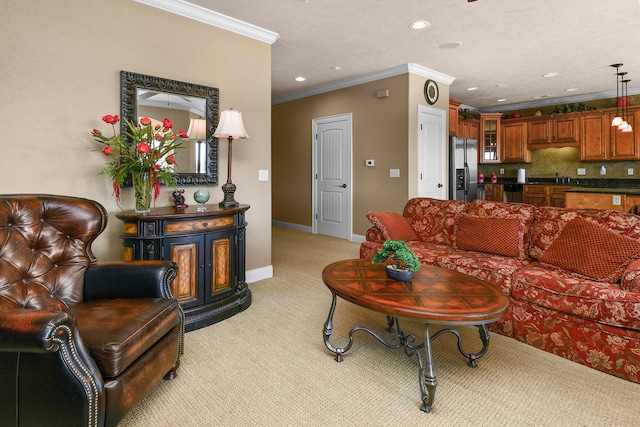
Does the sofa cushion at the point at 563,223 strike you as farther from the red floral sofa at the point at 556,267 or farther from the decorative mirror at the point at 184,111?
the decorative mirror at the point at 184,111

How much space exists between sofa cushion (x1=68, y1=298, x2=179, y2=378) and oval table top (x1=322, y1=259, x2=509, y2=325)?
0.93 meters

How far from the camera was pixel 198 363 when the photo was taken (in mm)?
2264

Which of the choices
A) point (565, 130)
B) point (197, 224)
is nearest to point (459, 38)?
point (197, 224)

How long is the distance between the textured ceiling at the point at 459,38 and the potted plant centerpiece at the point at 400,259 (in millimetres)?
2403

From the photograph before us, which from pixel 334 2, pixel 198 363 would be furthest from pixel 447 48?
pixel 198 363

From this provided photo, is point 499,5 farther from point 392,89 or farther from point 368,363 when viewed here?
point 368,363

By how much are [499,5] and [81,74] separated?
144 inches

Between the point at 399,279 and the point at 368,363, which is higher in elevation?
the point at 399,279

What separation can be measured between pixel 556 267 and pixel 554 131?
20.7 ft

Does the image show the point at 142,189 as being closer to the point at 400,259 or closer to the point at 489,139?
the point at 400,259

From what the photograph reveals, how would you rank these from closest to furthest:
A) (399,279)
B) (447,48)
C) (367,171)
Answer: (399,279)
(447,48)
(367,171)

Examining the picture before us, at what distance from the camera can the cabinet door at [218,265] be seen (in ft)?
9.45

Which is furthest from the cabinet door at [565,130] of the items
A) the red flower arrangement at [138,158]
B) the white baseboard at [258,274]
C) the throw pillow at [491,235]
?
the red flower arrangement at [138,158]

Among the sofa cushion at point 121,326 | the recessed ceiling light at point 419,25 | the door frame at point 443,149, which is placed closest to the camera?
the sofa cushion at point 121,326
